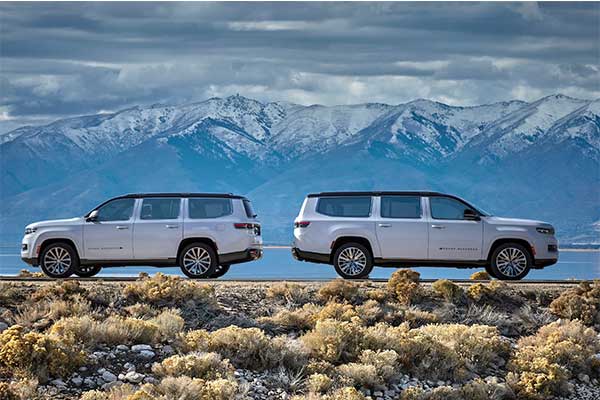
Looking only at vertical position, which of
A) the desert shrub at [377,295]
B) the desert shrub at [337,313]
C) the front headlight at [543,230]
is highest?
the front headlight at [543,230]

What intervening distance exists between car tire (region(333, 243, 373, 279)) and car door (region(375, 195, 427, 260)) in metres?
0.43

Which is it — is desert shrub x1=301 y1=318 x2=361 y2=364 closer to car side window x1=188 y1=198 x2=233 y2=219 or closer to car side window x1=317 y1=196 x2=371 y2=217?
car side window x1=317 y1=196 x2=371 y2=217

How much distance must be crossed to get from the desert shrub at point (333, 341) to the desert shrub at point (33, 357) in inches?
190

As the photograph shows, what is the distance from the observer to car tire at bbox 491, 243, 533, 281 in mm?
31000

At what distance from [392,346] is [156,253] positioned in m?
8.15

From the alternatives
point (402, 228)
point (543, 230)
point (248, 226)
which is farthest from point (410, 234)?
point (248, 226)

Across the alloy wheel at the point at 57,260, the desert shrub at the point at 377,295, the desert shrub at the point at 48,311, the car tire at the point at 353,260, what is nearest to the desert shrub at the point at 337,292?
the desert shrub at the point at 377,295

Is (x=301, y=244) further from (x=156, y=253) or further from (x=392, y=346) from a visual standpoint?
(x=392, y=346)

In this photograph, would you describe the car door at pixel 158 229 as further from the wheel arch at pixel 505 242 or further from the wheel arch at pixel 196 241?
the wheel arch at pixel 505 242

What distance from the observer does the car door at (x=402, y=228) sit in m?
30.6

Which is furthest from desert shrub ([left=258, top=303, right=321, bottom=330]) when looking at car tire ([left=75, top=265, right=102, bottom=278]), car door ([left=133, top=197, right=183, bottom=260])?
car tire ([left=75, top=265, right=102, bottom=278])

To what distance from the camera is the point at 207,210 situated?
31.4m

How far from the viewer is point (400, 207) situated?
101 feet

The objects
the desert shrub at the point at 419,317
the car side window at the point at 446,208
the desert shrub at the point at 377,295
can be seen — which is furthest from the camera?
the car side window at the point at 446,208
